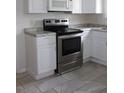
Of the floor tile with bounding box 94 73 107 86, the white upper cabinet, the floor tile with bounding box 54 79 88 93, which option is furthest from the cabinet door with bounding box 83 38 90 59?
the floor tile with bounding box 54 79 88 93

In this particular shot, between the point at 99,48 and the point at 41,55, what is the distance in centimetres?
164

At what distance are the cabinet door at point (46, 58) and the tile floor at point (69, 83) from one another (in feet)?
0.69

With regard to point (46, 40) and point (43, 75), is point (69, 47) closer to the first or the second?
point (46, 40)

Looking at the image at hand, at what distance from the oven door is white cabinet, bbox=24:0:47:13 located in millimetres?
729

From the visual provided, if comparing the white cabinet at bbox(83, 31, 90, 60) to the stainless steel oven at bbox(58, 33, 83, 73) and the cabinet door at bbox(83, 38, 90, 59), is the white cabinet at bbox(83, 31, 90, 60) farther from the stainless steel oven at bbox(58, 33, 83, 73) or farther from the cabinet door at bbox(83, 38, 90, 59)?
the stainless steel oven at bbox(58, 33, 83, 73)

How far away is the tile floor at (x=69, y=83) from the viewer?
2.64 metres

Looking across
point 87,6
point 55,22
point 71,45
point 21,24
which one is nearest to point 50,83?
point 71,45

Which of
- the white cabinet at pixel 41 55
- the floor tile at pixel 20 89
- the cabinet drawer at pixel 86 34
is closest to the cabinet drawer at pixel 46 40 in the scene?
the white cabinet at pixel 41 55

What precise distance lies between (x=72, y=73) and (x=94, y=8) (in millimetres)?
1812

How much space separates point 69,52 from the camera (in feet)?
11.4

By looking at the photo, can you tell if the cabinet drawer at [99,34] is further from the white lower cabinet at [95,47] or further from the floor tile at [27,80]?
the floor tile at [27,80]

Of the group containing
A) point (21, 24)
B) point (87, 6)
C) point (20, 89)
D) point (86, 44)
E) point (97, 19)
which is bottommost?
point (20, 89)

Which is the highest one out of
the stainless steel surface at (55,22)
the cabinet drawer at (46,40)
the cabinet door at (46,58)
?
the stainless steel surface at (55,22)

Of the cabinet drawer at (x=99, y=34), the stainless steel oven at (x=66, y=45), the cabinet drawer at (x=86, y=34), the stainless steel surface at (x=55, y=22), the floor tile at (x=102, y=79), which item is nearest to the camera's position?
the floor tile at (x=102, y=79)
